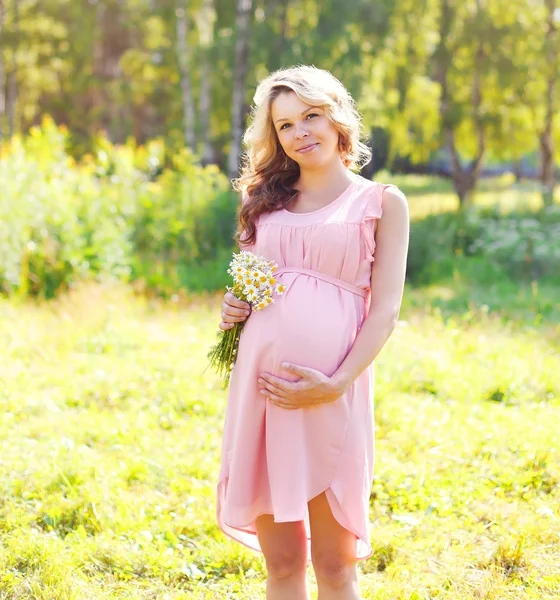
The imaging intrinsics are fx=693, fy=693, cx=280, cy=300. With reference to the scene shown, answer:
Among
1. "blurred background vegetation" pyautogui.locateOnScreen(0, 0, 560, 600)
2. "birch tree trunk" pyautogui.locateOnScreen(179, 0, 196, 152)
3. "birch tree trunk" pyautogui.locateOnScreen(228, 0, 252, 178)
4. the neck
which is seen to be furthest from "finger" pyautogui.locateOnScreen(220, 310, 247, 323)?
"birch tree trunk" pyautogui.locateOnScreen(179, 0, 196, 152)

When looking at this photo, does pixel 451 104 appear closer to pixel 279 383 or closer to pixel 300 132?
pixel 300 132

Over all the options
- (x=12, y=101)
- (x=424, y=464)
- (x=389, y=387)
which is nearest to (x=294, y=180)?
(x=424, y=464)

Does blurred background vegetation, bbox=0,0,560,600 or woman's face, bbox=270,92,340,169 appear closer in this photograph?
woman's face, bbox=270,92,340,169

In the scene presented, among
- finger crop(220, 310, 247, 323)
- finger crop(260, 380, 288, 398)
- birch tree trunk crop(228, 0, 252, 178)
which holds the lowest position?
finger crop(260, 380, 288, 398)

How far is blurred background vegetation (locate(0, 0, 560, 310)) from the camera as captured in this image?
825 centimetres

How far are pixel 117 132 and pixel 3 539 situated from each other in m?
21.8

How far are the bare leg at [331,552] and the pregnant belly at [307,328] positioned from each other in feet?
1.43

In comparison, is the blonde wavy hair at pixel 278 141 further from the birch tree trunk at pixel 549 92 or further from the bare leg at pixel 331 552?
the birch tree trunk at pixel 549 92

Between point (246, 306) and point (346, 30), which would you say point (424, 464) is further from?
point (346, 30)

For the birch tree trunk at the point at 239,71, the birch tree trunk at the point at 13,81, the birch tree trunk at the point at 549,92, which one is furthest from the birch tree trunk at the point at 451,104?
the birch tree trunk at the point at 13,81

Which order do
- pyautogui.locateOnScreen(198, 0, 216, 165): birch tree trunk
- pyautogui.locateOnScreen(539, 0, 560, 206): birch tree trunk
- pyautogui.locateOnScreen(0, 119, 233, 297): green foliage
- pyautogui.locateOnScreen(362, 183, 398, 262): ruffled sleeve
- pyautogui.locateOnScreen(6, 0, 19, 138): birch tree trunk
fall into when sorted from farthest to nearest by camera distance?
1. pyautogui.locateOnScreen(6, 0, 19, 138): birch tree trunk
2. pyautogui.locateOnScreen(539, 0, 560, 206): birch tree trunk
3. pyautogui.locateOnScreen(198, 0, 216, 165): birch tree trunk
4. pyautogui.locateOnScreen(0, 119, 233, 297): green foliage
5. pyautogui.locateOnScreen(362, 183, 398, 262): ruffled sleeve

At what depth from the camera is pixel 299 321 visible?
2.14 meters

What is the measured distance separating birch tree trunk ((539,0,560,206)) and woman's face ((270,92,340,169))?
1421 cm

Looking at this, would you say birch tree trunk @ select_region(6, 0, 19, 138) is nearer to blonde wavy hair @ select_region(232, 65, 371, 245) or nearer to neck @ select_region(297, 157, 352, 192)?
blonde wavy hair @ select_region(232, 65, 371, 245)
